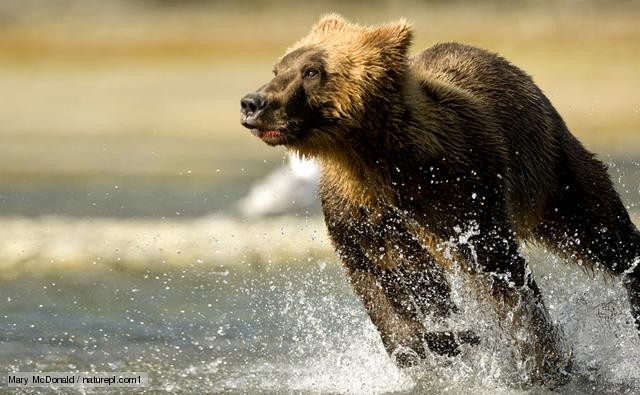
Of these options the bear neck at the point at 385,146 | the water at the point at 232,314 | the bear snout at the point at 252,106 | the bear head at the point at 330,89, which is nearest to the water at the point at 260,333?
the water at the point at 232,314

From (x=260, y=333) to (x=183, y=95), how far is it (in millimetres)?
7967

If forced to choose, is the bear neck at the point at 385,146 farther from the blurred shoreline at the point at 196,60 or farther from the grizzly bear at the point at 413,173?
the blurred shoreline at the point at 196,60

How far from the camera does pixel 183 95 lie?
16188mm

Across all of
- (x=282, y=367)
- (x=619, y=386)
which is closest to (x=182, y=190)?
(x=282, y=367)

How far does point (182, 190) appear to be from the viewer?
13055 mm

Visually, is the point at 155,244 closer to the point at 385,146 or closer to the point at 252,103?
the point at 385,146

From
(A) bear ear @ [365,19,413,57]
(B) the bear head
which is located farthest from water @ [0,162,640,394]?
(A) bear ear @ [365,19,413,57]

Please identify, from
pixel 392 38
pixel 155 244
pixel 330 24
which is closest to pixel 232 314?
pixel 155 244

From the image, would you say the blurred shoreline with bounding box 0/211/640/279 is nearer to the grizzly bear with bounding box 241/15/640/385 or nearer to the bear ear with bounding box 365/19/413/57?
the grizzly bear with bounding box 241/15/640/385

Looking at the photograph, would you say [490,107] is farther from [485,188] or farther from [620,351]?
[620,351]

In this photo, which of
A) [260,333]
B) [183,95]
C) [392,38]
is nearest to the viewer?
[392,38]

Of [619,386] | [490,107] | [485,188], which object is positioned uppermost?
[490,107]

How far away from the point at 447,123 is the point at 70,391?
2076 millimetres

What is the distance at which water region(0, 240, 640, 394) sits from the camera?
7324 millimetres
